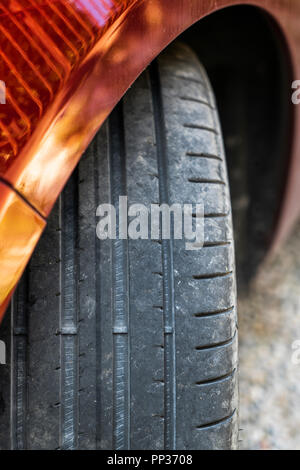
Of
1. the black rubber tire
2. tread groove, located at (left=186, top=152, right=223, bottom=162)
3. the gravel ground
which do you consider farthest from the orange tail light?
the gravel ground

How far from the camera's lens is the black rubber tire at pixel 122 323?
891 millimetres

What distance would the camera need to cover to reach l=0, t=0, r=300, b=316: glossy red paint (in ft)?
Answer: 2.22

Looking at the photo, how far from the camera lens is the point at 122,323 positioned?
2.98ft

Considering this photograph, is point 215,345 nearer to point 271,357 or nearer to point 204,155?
point 204,155

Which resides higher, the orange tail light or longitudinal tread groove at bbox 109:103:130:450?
the orange tail light

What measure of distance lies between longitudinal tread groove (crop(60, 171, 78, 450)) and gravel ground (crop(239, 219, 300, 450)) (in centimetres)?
80

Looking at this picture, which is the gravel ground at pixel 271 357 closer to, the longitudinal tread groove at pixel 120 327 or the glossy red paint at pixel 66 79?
the longitudinal tread groove at pixel 120 327

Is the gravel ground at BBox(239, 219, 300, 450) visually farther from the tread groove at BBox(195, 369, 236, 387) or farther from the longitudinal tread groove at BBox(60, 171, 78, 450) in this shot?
the longitudinal tread groove at BBox(60, 171, 78, 450)

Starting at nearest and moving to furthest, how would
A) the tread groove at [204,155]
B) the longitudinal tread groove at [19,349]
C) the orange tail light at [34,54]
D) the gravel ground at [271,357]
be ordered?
the orange tail light at [34,54] < the longitudinal tread groove at [19,349] < the tread groove at [204,155] < the gravel ground at [271,357]

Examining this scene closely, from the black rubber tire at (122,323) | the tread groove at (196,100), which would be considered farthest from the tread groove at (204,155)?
the tread groove at (196,100)

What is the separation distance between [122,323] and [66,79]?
1.51 ft

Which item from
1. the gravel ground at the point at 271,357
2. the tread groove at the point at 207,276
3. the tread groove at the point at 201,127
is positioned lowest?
the gravel ground at the point at 271,357

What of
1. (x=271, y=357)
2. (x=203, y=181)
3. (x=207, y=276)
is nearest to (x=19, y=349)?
(x=207, y=276)
